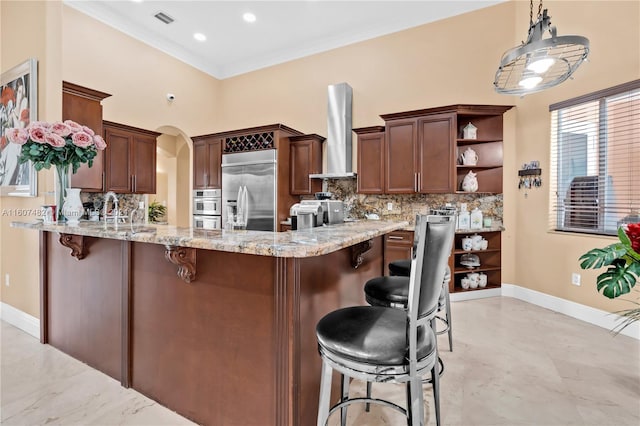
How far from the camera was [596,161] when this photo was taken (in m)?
3.17

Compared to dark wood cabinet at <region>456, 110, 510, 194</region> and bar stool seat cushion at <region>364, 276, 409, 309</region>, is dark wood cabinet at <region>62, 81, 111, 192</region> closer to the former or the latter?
bar stool seat cushion at <region>364, 276, 409, 309</region>

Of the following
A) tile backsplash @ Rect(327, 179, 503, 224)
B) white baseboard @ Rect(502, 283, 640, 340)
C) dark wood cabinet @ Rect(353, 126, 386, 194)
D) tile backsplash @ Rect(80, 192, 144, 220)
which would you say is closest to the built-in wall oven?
tile backsplash @ Rect(80, 192, 144, 220)

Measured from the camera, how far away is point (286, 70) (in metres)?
5.52

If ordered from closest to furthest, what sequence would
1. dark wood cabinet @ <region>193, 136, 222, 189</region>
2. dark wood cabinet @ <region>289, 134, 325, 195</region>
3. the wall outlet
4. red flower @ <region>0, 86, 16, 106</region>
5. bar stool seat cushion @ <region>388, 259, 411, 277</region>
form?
bar stool seat cushion @ <region>388, 259, 411, 277</region> < red flower @ <region>0, 86, 16, 106</region> < the wall outlet < dark wood cabinet @ <region>289, 134, 325, 195</region> < dark wood cabinet @ <region>193, 136, 222, 189</region>

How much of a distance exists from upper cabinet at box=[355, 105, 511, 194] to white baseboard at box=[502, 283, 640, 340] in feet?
4.44

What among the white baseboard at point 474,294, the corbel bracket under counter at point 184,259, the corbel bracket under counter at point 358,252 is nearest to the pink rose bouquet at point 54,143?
the corbel bracket under counter at point 184,259

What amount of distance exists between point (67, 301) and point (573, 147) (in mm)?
5190

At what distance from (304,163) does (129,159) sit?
2.55m

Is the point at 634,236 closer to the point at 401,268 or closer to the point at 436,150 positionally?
the point at 401,268

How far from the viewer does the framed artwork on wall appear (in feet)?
9.05

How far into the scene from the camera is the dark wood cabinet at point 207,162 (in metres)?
5.30

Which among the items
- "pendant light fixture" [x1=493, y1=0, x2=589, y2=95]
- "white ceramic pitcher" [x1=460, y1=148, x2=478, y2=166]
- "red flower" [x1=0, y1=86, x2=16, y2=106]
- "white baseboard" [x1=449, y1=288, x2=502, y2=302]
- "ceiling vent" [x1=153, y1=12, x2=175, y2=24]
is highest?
"ceiling vent" [x1=153, y1=12, x2=175, y2=24]

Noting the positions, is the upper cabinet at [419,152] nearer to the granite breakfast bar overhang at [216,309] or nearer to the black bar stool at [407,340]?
the granite breakfast bar overhang at [216,309]

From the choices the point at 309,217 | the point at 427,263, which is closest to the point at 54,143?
the point at 309,217
